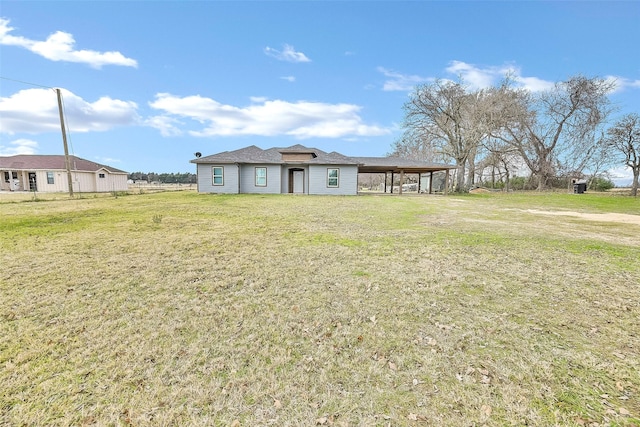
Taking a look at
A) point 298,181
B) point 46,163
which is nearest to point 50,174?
point 46,163

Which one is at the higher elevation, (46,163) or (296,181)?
(46,163)

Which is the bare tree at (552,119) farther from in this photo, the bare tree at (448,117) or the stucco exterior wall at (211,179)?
the stucco exterior wall at (211,179)

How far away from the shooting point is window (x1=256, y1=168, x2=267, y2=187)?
830 inches

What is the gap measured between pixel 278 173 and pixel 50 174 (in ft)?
73.1

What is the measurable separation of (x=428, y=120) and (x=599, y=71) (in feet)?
51.6

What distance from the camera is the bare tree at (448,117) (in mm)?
25547

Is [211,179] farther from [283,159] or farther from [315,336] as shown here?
[315,336]

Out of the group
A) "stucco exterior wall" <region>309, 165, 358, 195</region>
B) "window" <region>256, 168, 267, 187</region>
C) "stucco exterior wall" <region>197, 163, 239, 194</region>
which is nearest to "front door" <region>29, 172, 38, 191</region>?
"stucco exterior wall" <region>197, 163, 239, 194</region>

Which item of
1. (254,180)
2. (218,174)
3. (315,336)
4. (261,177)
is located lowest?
(315,336)

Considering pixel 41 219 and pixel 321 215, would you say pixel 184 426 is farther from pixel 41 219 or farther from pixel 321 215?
pixel 41 219

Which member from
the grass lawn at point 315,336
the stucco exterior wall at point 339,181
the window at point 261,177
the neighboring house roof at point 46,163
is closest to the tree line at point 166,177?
the neighboring house roof at point 46,163

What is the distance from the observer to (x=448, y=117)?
2664cm

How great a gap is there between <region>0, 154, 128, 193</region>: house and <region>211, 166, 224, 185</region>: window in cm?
1392

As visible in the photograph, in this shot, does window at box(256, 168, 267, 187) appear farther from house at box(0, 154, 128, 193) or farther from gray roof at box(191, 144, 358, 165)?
house at box(0, 154, 128, 193)
